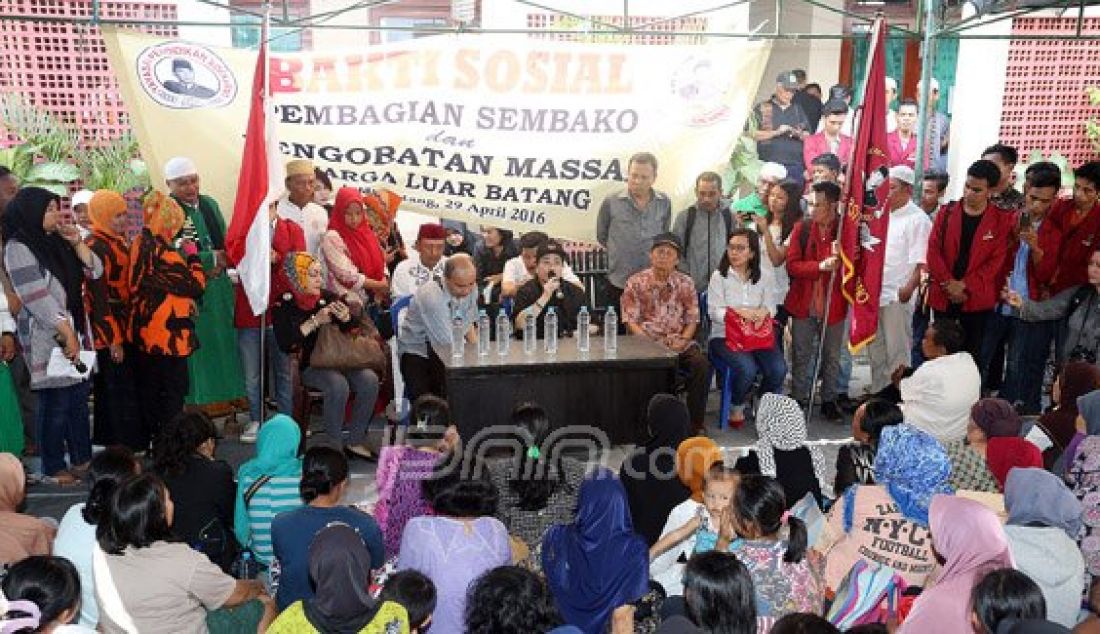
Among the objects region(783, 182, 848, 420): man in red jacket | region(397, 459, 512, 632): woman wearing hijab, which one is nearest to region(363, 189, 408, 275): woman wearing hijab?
region(783, 182, 848, 420): man in red jacket

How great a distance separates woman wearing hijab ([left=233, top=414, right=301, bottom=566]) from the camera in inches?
160

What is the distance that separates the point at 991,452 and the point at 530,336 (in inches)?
117

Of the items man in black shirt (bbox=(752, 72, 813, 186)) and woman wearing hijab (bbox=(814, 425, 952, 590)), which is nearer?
woman wearing hijab (bbox=(814, 425, 952, 590))

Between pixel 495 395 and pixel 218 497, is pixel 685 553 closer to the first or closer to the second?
pixel 218 497

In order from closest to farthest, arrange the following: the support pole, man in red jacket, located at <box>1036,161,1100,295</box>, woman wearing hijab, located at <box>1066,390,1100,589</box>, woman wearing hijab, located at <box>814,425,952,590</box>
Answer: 1. woman wearing hijab, located at <box>814,425,952,590</box>
2. woman wearing hijab, located at <box>1066,390,1100,589</box>
3. man in red jacket, located at <box>1036,161,1100,295</box>
4. the support pole

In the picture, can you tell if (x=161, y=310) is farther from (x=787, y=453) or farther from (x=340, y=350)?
(x=787, y=453)

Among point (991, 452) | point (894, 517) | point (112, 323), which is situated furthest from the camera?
point (112, 323)

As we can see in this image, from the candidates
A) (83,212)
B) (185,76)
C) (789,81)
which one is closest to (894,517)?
(185,76)

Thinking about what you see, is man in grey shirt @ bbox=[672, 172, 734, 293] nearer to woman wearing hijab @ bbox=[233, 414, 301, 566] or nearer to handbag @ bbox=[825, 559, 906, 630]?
woman wearing hijab @ bbox=[233, 414, 301, 566]

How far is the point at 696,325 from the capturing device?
22.4 feet

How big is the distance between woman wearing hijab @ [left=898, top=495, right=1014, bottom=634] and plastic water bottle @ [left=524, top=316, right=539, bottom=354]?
3.47 metres

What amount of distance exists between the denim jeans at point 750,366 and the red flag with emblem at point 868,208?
518 mm

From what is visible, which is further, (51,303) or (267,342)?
(267,342)

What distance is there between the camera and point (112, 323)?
5.91 m
